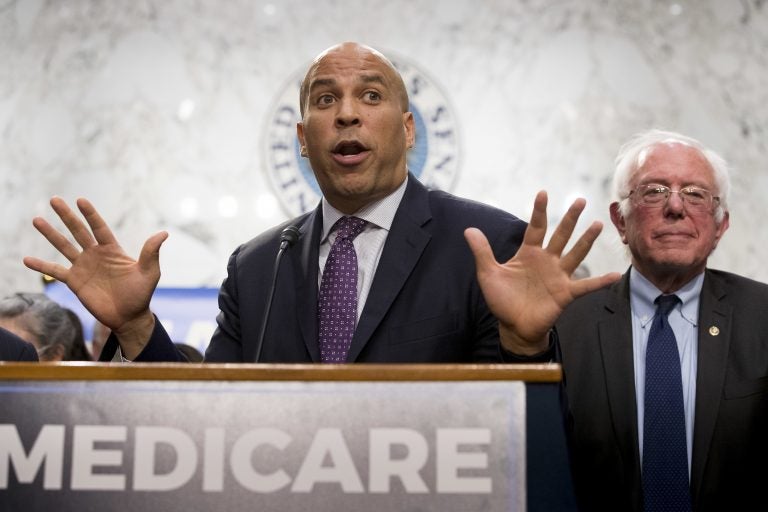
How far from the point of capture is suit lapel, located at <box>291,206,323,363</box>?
199 centimetres

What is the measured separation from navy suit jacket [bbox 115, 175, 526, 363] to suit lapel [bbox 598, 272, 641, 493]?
1.49ft

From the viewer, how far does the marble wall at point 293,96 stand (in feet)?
16.6

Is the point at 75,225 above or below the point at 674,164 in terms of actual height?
below

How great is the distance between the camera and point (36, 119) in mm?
5301

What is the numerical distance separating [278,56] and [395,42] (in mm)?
596

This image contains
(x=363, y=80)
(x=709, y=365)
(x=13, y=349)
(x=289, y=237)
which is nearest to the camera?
(x=289, y=237)

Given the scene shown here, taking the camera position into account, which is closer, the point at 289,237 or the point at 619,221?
the point at 289,237

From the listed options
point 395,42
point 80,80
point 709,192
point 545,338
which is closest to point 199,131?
point 80,80

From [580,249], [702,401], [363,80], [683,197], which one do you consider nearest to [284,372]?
[580,249]

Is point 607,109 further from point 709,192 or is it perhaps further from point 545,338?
point 545,338

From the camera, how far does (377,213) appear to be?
2.15 metres

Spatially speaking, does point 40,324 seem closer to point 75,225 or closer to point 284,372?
point 75,225

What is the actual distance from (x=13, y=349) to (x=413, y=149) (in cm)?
285

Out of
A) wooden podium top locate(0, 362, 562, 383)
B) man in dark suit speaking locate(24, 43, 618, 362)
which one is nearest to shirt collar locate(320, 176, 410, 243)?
man in dark suit speaking locate(24, 43, 618, 362)
